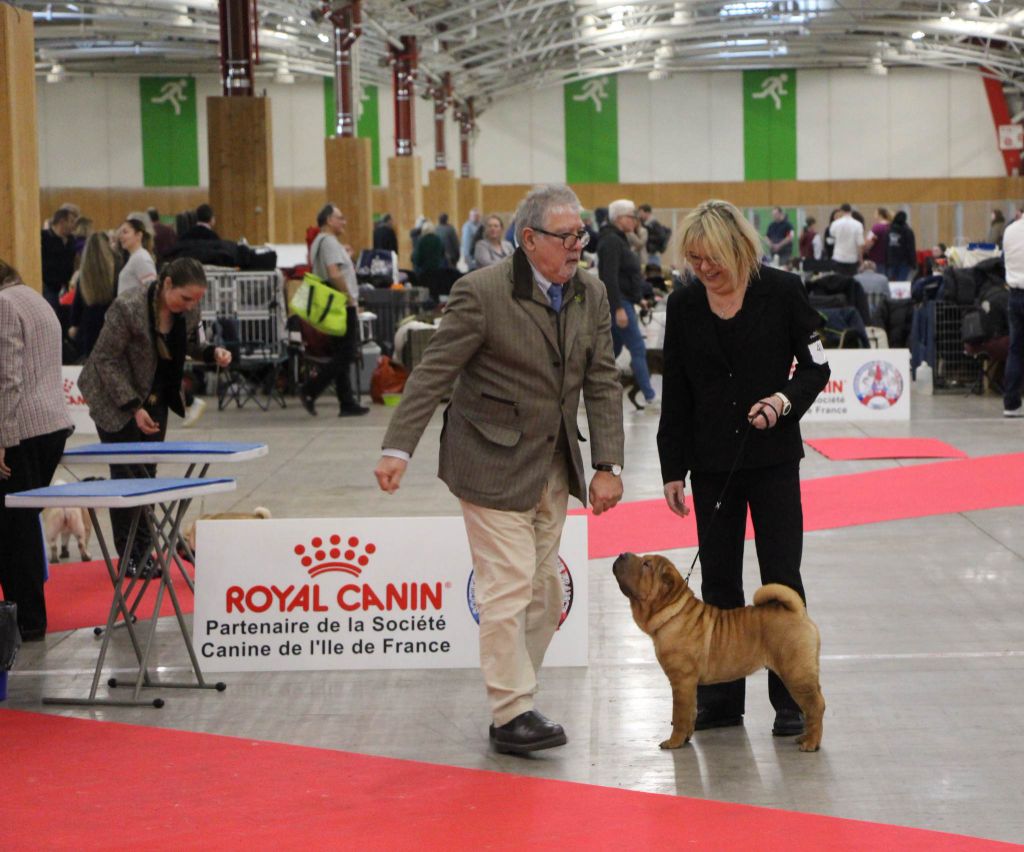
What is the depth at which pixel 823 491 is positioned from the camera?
27.8ft

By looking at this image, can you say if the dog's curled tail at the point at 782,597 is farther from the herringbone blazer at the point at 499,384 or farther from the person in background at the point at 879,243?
the person in background at the point at 879,243

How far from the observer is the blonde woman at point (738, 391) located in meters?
3.98

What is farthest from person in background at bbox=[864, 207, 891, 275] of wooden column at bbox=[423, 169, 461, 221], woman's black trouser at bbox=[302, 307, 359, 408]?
woman's black trouser at bbox=[302, 307, 359, 408]

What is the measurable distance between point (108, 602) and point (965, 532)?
3921mm

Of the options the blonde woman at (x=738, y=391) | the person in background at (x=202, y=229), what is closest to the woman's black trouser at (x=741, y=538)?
the blonde woman at (x=738, y=391)

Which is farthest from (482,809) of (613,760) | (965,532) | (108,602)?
(965,532)

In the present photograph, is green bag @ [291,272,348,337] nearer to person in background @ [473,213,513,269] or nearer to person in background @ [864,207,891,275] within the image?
person in background @ [473,213,513,269]

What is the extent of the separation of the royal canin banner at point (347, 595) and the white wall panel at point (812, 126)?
33.2 metres

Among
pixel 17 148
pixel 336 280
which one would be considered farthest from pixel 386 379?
pixel 17 148

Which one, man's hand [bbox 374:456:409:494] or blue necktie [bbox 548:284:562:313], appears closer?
man's hand [bbox 374:456:409:494]

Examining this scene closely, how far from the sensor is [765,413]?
3887 millimetres

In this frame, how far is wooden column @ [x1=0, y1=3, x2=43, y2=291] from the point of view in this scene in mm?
6703

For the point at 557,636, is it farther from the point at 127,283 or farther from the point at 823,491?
the point at 127,283

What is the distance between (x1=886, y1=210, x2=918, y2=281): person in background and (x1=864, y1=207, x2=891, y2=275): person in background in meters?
0.27
